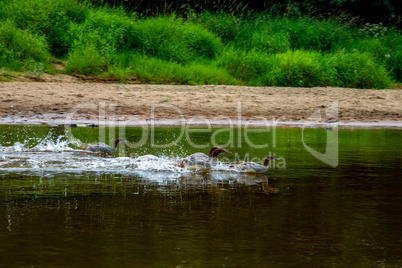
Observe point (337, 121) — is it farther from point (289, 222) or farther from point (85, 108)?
point (289, 222)

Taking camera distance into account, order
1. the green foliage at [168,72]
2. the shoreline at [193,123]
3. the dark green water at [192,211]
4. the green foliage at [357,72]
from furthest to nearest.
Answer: the green foliage at [357,72] < the green foliage at [168,72] < the shoreline at [193,123] < the dark green water at [192,211]

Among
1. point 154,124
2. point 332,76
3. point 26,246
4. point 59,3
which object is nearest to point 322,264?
point 26,246

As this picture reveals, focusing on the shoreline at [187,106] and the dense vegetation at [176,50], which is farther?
the dense vegetation at [176,50]

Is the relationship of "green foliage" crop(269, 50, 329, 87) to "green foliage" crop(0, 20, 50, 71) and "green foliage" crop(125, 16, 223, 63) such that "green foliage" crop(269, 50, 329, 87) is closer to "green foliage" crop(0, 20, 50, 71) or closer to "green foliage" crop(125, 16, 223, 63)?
"green foliage" crop(125, 16, 223, 63)

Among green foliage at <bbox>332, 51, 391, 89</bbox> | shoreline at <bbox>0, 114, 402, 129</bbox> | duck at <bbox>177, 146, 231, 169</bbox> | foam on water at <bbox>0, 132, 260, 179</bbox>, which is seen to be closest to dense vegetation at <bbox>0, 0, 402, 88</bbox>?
green foliage at <bbox>332, 51, 391, 89</bbox>

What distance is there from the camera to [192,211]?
513 cm

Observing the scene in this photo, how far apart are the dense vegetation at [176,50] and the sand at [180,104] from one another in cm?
108

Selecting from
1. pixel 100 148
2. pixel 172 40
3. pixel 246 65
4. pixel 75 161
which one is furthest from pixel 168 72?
pixel 75 161

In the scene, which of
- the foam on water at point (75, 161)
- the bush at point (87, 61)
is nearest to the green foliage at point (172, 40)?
the bush at point (87, 61)

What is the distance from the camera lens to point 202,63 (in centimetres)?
1759

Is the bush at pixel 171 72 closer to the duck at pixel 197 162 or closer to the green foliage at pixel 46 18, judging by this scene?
the green foliage at pixel 46 18

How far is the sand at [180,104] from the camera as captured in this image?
12.6m

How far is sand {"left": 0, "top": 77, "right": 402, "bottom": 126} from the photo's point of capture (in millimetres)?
12587

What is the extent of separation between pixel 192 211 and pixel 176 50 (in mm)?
12881
